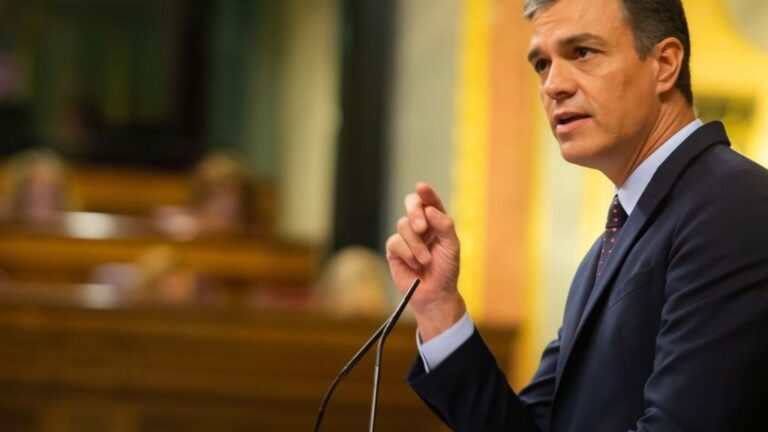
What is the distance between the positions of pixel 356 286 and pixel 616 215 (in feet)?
14.3

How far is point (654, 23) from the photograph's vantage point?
168 centimetres

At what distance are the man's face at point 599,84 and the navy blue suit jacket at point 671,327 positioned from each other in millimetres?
68

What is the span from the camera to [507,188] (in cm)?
657

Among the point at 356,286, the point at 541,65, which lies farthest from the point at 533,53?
the point at 356,286

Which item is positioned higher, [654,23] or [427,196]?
[654,23]

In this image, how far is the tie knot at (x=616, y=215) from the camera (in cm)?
176

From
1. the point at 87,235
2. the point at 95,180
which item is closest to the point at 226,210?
the point at 87,235

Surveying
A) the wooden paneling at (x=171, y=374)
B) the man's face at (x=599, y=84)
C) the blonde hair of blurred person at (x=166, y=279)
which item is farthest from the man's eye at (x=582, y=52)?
the blonde hair of blurred person at (x=166, y=279)

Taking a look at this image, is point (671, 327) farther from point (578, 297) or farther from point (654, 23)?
point (654, 23)

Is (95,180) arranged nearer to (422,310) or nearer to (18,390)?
(18,390)

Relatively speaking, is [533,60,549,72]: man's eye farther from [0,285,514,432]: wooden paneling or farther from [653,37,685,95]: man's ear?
[0,285,514,432]: wooden paneling

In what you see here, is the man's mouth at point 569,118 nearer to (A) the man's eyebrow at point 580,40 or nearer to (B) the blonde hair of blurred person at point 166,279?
(A) the man's eyebrow at point 580,40

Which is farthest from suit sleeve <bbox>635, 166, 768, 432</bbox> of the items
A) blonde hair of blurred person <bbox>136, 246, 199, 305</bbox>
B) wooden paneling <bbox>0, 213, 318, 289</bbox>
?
wooden paneling <bbox>0, 213, 318, 289</bbox>

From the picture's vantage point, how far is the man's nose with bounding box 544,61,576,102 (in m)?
1.69
